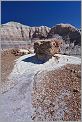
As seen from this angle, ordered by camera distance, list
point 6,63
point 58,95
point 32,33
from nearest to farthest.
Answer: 1. point 58,95
2. point 6,63
3. point 32,33

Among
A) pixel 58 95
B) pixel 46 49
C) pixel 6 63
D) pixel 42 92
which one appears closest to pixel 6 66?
pixel 6 63

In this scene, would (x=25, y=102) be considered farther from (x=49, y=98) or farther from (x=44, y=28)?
(x=44, y=28)

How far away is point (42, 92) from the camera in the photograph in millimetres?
11156

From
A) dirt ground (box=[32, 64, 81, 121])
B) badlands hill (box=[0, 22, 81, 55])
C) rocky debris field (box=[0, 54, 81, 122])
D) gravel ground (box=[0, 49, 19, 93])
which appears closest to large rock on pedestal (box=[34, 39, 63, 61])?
rocky debris field (box=[0, 54, 81, 122])

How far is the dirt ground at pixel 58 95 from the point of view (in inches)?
378

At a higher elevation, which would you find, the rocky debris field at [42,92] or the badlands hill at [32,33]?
the badlands hill at [32,33]

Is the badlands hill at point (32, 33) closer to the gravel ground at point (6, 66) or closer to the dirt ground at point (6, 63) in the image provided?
the dirt ground at point (6, 63)

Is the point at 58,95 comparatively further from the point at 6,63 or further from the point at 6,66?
the point at 6,63

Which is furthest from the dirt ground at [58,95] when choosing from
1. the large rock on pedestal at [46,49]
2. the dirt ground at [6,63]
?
the large rock on pedestal at [46,49]

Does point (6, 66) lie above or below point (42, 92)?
above

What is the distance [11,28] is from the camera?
91.7 meters

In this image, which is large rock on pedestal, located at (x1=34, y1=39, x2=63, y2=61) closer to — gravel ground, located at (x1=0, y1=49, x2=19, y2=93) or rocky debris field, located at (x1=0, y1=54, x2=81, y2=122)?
rocky debris field, located at (x1=0, y1=54, x2=81, y2=122)

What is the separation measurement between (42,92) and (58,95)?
74cm

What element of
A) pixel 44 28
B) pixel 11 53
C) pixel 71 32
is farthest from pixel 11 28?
pixel 11 53
